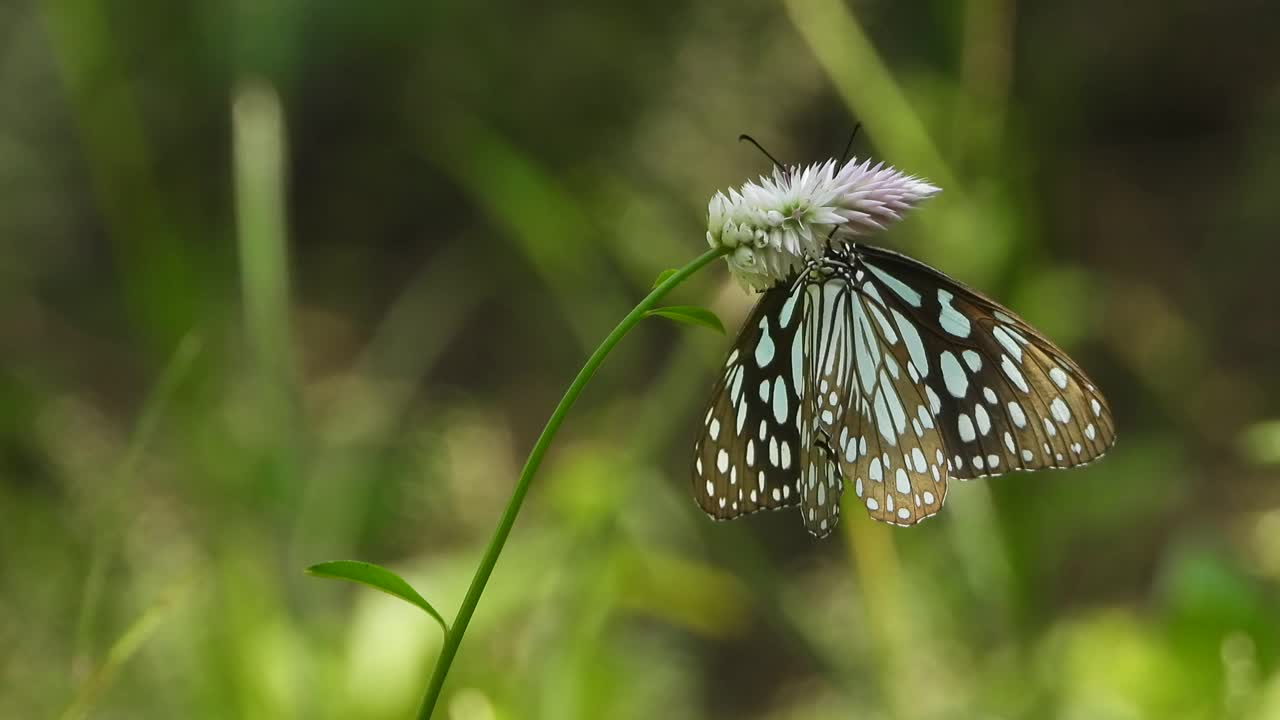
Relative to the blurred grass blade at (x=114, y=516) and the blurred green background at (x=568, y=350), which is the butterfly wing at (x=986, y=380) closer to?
the blurred green background at (x=568, y=350)

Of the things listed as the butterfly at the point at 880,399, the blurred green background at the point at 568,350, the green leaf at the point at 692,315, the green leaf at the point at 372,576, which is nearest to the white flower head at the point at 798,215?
the green leaf at the point at 692,315

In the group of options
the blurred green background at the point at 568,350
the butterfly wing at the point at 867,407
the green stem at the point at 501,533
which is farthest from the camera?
the blurred green background at the point at 568,350

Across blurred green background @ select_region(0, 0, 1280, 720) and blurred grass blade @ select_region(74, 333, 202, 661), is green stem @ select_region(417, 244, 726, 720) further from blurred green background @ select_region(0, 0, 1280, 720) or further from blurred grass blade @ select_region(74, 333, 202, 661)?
blurred grass blade @ select_region(74, 333, 202, 661)

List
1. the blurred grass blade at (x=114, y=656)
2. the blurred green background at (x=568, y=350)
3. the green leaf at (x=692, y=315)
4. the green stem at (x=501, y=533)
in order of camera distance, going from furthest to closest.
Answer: the blurred green background at (x=568, y=350), the blurred grass blade at (x=114, y=656), the green leaf at (x=692, y=315), the green stem at (x=501, y=533)

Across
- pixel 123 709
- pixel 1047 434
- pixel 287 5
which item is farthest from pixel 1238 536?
pixel 287 5

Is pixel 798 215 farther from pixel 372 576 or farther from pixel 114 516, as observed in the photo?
pixel 114 516

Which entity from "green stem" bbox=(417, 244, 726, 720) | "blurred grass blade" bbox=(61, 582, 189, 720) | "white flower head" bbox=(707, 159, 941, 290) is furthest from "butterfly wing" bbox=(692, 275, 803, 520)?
"blurred grass blade" bbox=(61, 582, 189, 720)
